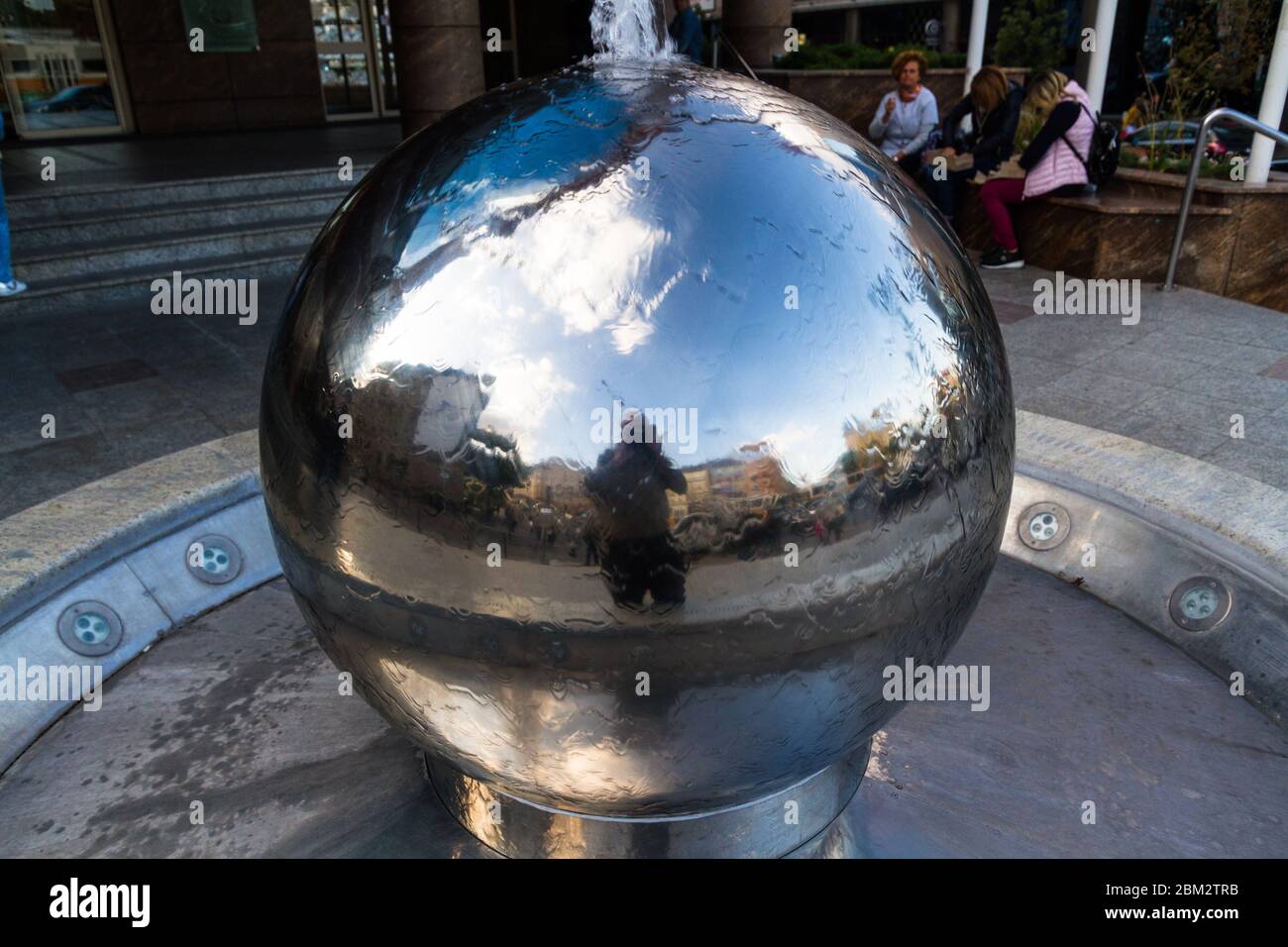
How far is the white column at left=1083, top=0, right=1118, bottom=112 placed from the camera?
33.1ft

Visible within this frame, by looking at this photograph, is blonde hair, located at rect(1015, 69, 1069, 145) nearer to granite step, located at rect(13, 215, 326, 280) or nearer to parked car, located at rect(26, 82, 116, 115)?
granite step, located at rect(13, 215, 326, 280)

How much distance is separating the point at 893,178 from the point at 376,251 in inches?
44.1

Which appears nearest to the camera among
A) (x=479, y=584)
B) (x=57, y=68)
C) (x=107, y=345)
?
(x=479, y=584)

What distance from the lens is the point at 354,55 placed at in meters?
17.7

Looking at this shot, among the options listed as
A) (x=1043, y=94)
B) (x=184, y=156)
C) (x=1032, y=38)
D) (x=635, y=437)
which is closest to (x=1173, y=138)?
(x=1043, y=94)

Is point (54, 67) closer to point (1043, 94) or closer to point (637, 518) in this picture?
point (1043, 94)

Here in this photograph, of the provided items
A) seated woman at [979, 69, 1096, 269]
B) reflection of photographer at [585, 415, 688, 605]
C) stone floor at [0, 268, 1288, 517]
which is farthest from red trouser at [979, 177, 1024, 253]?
reflection of photographer at [585, 415, 688, 605]

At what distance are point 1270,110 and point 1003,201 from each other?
253 centimetres

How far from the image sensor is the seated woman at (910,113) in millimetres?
10203

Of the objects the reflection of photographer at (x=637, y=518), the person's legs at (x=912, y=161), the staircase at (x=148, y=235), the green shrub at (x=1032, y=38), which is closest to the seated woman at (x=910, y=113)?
the person's legs at (x=912, y=161)

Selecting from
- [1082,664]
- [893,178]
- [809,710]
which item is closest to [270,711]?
[809,710]

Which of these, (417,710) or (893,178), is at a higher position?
(893,178)
